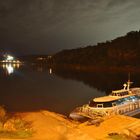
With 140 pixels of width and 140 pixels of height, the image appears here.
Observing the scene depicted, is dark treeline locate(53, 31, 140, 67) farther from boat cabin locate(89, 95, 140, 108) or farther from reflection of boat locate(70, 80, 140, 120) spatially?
boat cabin locate(89, 95, 140, 108)

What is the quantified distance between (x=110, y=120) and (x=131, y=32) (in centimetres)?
15225

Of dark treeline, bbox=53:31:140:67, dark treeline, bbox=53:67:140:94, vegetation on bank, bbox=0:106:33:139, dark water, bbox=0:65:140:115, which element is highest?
dark treeline, bbox=53:31:140:67

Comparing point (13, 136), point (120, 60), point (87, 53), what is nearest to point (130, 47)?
point (120, 60)

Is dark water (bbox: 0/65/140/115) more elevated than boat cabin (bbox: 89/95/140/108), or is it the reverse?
boat cabin (bbox: 89/95/140/108)

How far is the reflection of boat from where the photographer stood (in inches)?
1146

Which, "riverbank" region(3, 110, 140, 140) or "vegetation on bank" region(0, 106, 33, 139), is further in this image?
"riverbank" region(3, 110, 140, 140)

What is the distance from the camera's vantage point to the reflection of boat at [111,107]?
95.5ft

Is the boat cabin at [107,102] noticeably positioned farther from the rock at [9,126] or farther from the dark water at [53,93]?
the rock at [9,126]

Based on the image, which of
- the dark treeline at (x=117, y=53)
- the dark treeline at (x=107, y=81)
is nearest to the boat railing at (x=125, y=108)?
the dark treeline at (x=107, y=81)

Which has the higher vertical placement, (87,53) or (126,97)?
(87,53)

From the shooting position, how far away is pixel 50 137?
16.8 metres

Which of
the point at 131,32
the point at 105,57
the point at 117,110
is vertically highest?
the point at 131,32

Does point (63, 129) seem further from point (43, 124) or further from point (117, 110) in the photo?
point (117, 110)

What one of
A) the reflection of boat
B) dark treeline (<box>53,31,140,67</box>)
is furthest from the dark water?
dark treeline (<box>53,31,140,67</box>)
